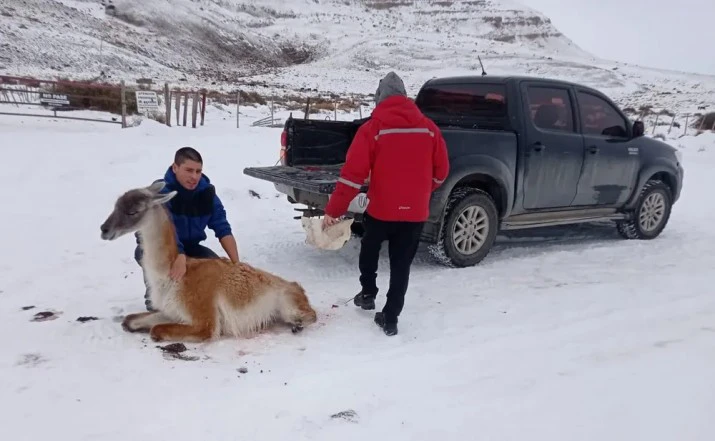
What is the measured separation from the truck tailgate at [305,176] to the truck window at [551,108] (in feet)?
7.89

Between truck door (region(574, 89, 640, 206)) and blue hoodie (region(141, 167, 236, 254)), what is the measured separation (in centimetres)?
447

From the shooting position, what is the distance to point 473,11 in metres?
118

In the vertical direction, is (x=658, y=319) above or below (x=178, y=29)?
below

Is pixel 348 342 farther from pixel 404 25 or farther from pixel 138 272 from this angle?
pixel 404 25

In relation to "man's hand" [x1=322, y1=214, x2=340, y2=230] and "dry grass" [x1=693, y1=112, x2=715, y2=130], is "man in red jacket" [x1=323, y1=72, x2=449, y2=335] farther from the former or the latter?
"dry grass" [x1=693, y1=112, x2=715, y2=130]

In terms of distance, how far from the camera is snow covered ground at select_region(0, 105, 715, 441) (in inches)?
117

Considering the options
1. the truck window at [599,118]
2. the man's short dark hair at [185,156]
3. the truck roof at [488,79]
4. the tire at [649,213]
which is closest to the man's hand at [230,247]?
the man's short dark hair at [185,156]

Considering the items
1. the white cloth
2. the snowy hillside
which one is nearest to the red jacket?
the white cloth

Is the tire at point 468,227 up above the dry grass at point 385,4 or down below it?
below

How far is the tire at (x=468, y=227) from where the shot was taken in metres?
5.81

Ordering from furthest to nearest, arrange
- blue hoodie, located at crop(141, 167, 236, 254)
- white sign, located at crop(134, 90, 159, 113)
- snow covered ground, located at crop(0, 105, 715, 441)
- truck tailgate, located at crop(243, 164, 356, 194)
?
white sign, located at crop(134, 90, 159, 113) < truck tailgate, located at crop(243, 164, 356, 194) < blue hoodie, located at crop(141, 167, 236, 254) < snow covered ground, located at crop(0, 105, 715, 441)

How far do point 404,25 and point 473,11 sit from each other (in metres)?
19.2

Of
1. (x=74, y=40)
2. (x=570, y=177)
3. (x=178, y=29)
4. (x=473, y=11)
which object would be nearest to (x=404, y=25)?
(x=473, y=11)

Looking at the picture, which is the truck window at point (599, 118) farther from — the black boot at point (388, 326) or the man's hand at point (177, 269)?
the man's hand at point (177, 269)
